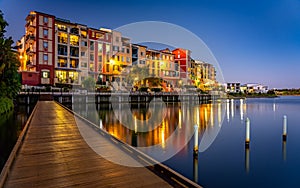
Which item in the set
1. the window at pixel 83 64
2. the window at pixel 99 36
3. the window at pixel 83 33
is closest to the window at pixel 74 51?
the window at pixel 83 64

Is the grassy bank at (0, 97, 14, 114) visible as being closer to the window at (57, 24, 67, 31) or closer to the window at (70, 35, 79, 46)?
the window at (70, 35, 79, 46)

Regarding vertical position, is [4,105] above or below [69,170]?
above

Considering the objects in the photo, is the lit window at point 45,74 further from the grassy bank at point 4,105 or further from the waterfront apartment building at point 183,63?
the waterfront apartment building at point 183,63

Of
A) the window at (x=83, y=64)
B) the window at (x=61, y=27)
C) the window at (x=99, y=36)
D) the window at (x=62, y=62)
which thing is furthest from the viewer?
the window at (x=99, y=36)

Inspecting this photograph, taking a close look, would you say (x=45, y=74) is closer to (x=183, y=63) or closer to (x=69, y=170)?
(x=69, y=170)

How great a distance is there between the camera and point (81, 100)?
1550 inches

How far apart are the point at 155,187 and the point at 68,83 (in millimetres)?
46170

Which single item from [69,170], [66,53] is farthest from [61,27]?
[69,170]

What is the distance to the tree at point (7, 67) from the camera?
24.2 meters

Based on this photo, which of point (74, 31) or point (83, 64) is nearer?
point (74, 31)

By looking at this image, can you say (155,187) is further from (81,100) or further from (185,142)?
(81,100)

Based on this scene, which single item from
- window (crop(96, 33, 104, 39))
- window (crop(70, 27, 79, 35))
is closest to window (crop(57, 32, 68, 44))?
window (crop(70, 27, 79, 35))

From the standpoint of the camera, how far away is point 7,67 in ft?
84.3

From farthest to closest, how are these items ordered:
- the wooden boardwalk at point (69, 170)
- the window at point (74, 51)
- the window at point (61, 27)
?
the window at point (74, 51) < the window at point (61, 27) < the wooden boardwalk at point (69, 170)
